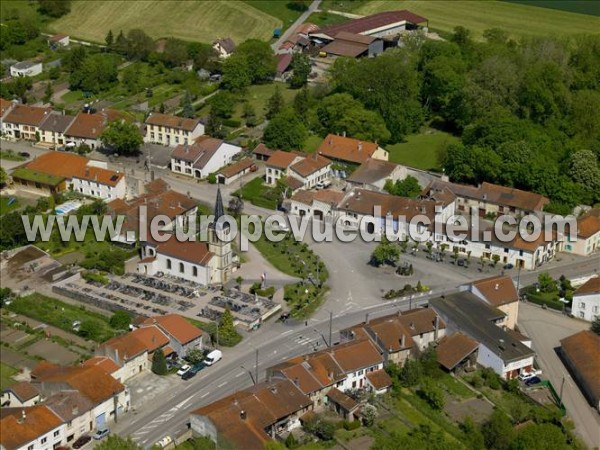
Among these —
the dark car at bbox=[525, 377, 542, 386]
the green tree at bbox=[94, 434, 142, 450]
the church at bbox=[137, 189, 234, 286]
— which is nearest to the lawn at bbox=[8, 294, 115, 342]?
the church at bbox=[137, 189, 234, 286]

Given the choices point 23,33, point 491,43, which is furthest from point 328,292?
point 23,33

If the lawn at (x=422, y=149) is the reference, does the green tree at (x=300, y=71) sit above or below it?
above

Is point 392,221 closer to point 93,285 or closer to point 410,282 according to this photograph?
point 410,282

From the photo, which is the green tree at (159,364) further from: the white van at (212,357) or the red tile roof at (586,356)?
the red tile roof at (586,356)

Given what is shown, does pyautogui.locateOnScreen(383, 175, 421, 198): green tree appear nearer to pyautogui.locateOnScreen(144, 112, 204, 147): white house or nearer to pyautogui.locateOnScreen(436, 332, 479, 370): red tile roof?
Result: pyautogui.locateOnScreen(144, 112, 204, 147): white house

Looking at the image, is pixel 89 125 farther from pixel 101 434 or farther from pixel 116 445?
pixel 116 445

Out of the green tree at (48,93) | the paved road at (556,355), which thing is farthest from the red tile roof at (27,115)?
the paved road at (556,355)
